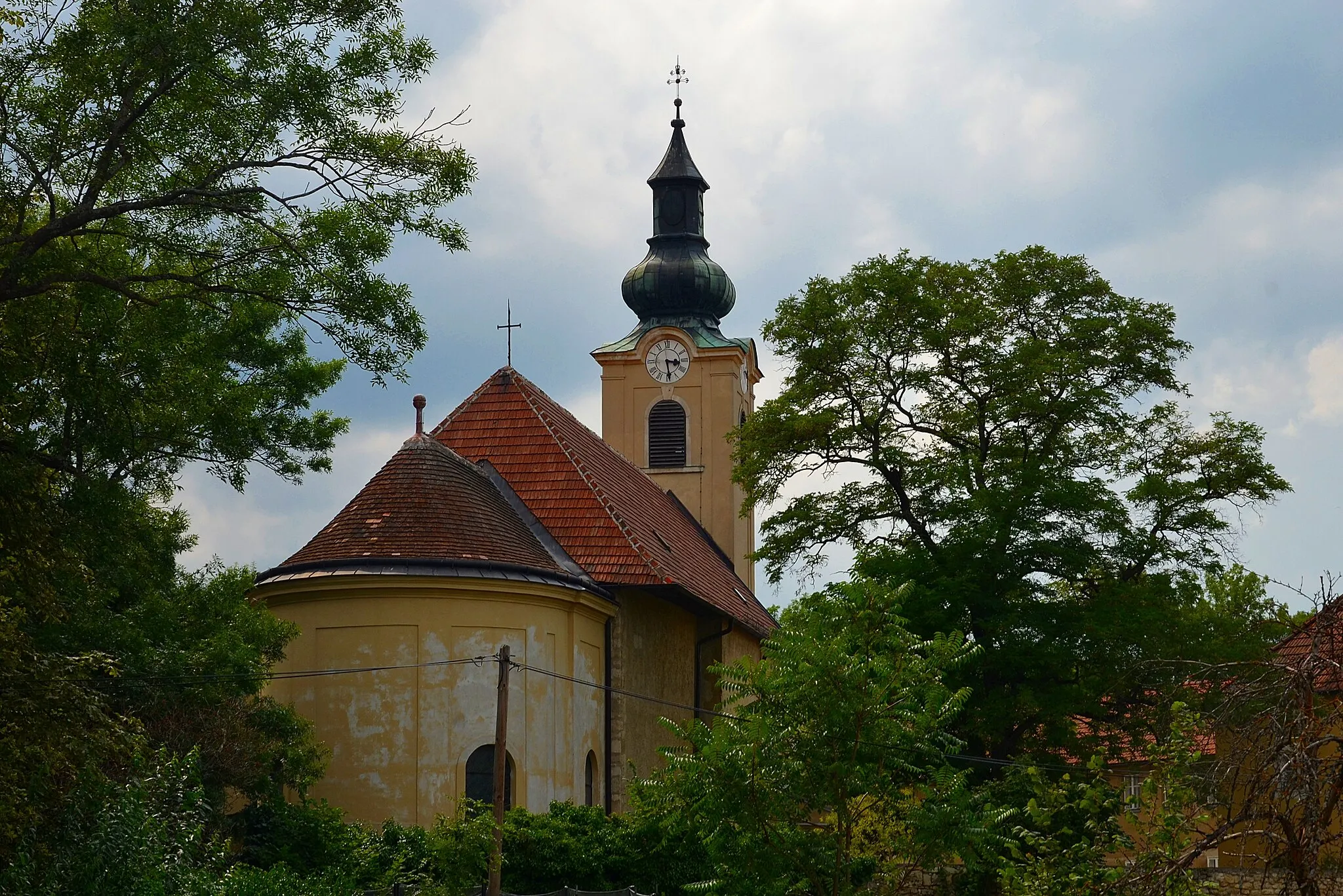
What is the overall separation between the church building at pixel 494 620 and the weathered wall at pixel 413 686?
2 cm

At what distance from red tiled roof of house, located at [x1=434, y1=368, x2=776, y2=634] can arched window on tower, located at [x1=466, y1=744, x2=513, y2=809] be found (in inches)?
147

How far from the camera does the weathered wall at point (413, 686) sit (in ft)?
76.2

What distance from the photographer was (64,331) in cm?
1505

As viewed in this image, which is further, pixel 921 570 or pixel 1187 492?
pixel 1187 492

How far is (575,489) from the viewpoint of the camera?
27984 mm

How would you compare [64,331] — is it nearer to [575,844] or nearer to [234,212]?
[234,212]

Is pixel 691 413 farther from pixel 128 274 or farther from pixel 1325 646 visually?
pixel 1325 646

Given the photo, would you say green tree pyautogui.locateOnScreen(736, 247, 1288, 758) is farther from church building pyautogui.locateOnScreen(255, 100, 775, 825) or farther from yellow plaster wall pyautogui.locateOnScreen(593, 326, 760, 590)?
yellow plaster wall pyautogui.locateOnScreen(593, 326, 760, 590)

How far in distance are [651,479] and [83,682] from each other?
2447 centimetres

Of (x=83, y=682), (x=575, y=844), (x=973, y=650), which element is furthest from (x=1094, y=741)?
(x=83, y=682)

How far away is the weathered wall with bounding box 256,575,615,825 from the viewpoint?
76.2 ft

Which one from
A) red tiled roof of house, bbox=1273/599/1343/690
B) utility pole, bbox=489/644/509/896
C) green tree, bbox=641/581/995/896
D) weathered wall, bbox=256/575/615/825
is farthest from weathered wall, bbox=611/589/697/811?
red tiled roof of house, bbox=1273/599/1343/690

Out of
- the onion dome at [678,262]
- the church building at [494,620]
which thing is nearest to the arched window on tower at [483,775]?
the church building at [494,620]

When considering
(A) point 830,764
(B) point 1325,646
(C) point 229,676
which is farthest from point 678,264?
(B) point 1325,646
